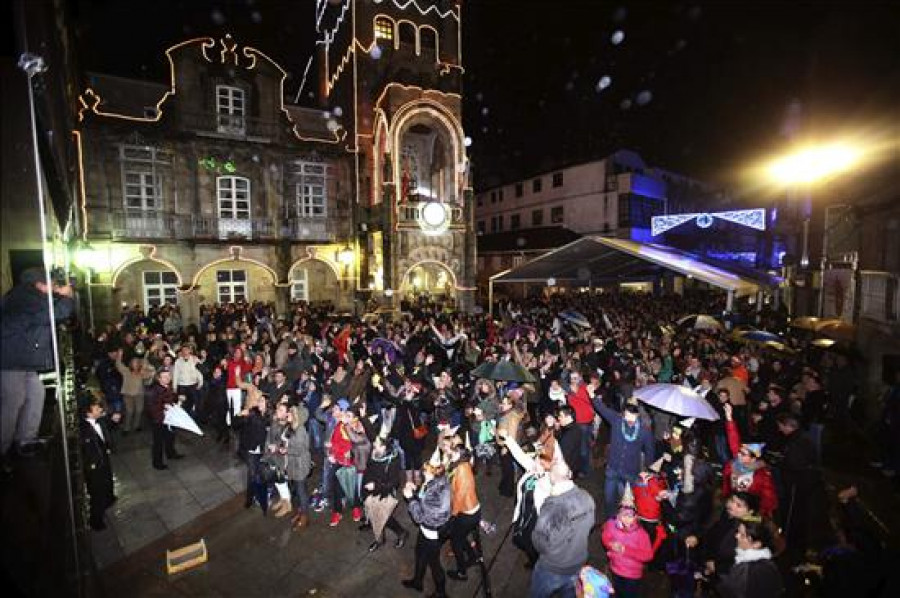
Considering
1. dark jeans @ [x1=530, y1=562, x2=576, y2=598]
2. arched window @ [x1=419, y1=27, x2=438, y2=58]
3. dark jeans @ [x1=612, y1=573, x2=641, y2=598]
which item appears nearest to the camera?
dark jeans @ [x1=530, y1=562, x2=576, y2=598]

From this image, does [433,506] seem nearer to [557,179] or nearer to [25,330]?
[25,330]

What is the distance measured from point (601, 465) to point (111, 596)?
816 centimetres

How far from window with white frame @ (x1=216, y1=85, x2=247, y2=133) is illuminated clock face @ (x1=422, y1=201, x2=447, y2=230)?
32.0ft

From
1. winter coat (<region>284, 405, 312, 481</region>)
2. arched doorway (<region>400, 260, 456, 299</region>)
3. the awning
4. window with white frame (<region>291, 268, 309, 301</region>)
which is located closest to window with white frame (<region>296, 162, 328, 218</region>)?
window with white frame (<region>291, 268, 309, 301</region>)

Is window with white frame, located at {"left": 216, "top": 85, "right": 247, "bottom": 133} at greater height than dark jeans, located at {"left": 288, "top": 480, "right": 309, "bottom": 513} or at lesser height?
greater

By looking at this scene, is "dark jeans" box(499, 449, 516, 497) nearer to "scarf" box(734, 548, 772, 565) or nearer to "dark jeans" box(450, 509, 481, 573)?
"dark jeans" box(450, 509, 481, 573)

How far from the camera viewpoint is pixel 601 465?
29.9 ft

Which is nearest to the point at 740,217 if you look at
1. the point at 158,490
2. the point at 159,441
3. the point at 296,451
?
the point at 296,451

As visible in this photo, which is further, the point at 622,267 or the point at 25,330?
the point at 622,267

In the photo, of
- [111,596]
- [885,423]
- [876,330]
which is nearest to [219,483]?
[111,596]

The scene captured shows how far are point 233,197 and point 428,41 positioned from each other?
14.1 m

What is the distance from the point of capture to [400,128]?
912 inches

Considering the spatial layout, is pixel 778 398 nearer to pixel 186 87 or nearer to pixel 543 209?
pixel 186 87

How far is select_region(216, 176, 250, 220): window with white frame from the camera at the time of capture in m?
21.7
